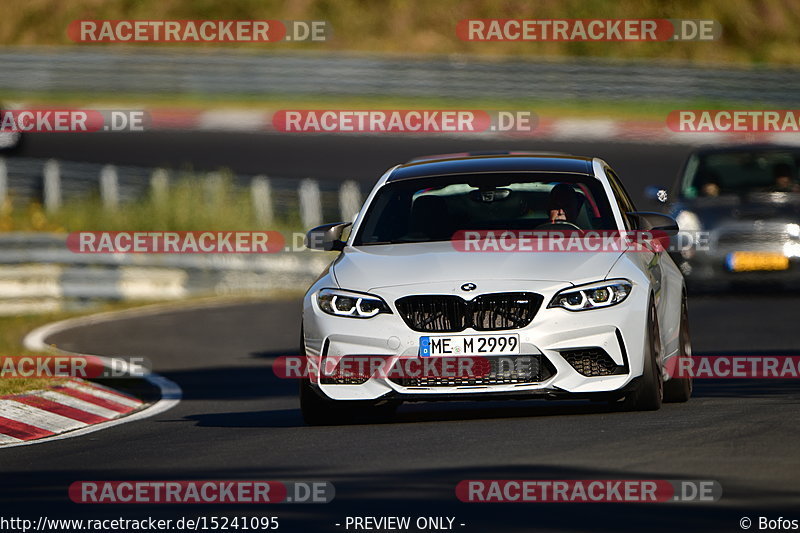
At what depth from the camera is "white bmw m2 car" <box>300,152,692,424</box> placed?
9188mm

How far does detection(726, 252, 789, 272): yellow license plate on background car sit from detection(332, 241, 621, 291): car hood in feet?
29.1

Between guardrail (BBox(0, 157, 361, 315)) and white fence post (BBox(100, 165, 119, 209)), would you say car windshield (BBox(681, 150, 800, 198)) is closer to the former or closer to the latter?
guardrail (BBox(0, 157, 361, 315))

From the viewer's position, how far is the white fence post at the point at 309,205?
2598cm

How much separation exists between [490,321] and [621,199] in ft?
6.65

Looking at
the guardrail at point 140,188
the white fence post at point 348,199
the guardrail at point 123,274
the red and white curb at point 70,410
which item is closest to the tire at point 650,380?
the red and white curb at point 70,410

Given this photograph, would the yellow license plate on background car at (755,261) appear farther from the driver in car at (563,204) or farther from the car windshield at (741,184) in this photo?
the driver in car at (563,204)

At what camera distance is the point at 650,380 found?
941cm

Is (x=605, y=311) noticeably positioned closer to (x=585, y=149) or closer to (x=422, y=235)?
(x=422, y=235)

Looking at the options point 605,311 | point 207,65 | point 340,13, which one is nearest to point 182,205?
point 207,65

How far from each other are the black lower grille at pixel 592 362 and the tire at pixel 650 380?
0.18 metres

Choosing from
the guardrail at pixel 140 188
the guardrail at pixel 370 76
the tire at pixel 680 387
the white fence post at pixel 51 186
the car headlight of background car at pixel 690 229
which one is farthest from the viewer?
the guardrail at pixel 370 76

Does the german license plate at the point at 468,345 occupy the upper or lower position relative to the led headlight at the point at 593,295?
lower

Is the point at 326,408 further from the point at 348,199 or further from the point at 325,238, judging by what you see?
the point at 348,199

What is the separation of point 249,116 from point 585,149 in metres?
7.35
